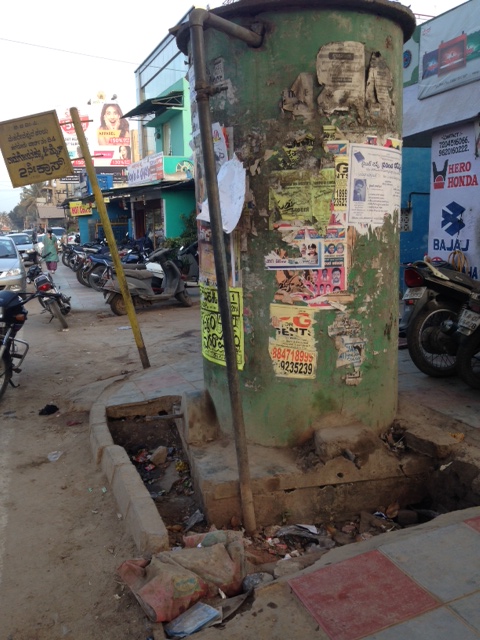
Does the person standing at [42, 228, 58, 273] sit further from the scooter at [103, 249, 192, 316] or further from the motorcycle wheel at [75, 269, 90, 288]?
the scooter at [103, 249, 192, 316]

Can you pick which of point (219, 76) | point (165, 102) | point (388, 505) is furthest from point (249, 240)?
point (165, 102)

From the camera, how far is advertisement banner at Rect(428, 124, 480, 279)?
7.82 m

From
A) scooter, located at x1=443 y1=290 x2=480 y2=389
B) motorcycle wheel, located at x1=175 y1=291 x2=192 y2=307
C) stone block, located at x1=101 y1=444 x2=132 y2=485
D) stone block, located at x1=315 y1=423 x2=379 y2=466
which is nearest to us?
stone block, located at x1=315 y1=423 x2=379 y2=466

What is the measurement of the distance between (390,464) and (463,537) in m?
0.95

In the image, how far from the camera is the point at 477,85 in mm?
7602

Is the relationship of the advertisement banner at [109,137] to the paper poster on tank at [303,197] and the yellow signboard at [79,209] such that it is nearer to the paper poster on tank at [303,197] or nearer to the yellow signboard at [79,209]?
the yellow signboard at [79,209]

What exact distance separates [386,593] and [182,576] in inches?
35.2

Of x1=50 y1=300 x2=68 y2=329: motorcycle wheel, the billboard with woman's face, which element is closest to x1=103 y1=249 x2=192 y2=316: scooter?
x1=50 y1=300 x2=68 y2=329: motorcycle wheel

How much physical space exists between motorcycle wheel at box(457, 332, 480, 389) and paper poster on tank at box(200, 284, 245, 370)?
228 centimetres

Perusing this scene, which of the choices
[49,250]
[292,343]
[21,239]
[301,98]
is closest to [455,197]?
[301,98]

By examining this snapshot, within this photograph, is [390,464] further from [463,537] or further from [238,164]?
[238,164]

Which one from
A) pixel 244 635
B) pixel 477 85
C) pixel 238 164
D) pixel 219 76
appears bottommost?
pixel 244 635

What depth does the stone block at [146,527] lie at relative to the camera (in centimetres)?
294

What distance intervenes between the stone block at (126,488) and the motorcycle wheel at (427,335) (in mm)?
2972
